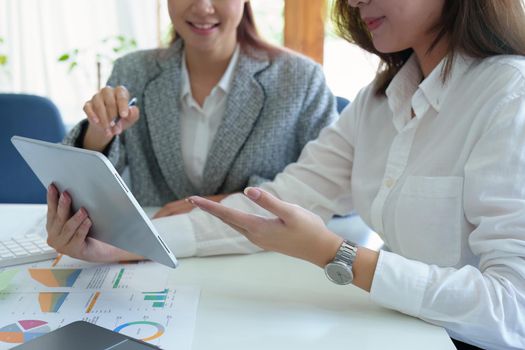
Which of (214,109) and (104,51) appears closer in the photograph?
(214,109)

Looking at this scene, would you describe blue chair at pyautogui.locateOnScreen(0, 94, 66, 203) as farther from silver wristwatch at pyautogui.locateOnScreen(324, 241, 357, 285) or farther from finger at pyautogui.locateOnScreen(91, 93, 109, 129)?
silver wristwatch at pyautogui.locateOnScreen(324, 241, 357, 285)

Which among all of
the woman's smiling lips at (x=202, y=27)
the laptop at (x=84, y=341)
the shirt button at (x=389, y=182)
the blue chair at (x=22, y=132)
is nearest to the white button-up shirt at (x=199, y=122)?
the woman's smiling lips at (x=202, y=27)

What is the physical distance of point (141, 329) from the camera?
708mm

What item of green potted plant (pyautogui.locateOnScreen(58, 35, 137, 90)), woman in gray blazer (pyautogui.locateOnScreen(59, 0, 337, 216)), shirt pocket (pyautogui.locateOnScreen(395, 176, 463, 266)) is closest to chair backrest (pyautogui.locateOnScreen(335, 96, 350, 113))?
woman in gray blazer (pyautogui.locateOnScreen(59, 0, 337, 216))

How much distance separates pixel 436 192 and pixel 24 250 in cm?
A: 70

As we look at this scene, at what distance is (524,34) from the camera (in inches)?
34.3

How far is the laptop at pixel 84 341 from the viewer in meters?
0.61

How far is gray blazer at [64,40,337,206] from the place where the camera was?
139cm

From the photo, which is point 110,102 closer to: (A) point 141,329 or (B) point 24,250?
(B) point 24,250

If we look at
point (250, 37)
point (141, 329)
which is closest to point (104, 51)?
point (250, 37)

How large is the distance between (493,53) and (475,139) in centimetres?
16

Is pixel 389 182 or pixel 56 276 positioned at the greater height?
pixel 389 182

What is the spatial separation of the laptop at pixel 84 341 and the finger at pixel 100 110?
1.63 ft

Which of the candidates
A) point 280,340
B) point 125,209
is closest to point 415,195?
point 280,340
